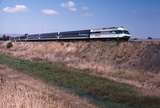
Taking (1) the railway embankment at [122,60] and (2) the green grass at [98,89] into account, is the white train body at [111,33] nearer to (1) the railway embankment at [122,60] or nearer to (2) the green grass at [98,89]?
(1) the railway embankment at [122,60]

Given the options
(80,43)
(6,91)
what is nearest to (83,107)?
(6,91)

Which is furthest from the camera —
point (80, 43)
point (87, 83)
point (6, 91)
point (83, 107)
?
point (80, 43)

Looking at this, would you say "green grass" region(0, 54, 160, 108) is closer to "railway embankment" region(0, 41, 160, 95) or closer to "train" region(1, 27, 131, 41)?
"railway embankment" region(0, 41, 160, 95)

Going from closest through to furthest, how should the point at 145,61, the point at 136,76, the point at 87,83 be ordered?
1. the point at 87,83
2. the point at 136,76
3. the point at 145,61

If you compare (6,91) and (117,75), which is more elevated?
(6,91)

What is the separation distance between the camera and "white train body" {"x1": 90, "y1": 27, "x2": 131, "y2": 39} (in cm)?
5119

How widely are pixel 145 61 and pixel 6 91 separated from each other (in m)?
23.2

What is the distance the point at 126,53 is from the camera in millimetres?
42188

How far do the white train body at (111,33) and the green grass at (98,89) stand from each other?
14731 millimetres

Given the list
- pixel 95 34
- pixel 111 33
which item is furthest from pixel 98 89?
pixel 95 34

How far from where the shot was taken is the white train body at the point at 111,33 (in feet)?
168

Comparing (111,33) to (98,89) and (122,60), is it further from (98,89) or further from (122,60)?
(98,89)

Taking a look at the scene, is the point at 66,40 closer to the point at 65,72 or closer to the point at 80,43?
the point at 80,43

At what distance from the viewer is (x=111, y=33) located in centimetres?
5262
